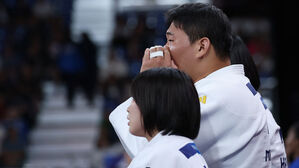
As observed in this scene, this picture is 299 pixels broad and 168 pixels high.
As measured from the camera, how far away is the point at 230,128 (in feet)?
7.18

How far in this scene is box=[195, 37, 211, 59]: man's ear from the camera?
2256 millimetres

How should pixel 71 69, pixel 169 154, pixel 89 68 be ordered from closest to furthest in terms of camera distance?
1. pixel 169 154
2. pixel 71 69
3. pixel 89 68

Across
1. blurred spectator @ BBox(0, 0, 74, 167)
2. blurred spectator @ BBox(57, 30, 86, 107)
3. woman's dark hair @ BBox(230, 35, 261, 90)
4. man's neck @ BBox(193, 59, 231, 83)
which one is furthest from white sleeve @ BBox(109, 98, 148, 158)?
blurred spectator @ BBox(57, 30, 86, 107)

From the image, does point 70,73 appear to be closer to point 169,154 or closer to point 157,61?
point 157,61

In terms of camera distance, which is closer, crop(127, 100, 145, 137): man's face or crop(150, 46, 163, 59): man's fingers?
crop(127, 100, 145, 137): man's face

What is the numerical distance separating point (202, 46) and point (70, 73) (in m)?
9.76

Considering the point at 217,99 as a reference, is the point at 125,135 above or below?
below

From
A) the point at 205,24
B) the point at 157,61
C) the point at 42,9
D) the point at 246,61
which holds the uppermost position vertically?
the point at 205,24

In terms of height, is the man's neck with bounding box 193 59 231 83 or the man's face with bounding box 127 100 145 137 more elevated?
the man's neck with bounding box 193 59 231 83

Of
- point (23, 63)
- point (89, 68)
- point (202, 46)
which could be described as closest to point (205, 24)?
point (202, 46)

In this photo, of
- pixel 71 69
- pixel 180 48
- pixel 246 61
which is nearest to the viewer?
pixel 180 48

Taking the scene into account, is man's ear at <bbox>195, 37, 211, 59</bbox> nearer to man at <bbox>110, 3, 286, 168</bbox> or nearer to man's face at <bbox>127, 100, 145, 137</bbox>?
man at <bbox>110, 3, 286, 168</bbox>

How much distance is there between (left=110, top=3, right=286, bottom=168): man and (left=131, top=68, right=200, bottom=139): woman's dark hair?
16 cm

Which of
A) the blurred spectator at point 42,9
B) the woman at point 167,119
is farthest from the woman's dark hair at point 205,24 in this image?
the blurred spectator at point 42,9
